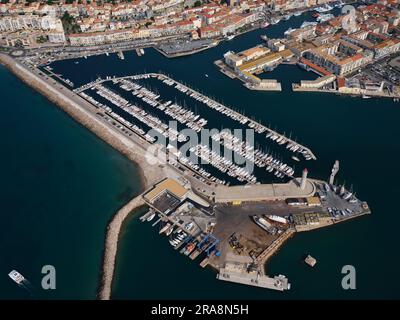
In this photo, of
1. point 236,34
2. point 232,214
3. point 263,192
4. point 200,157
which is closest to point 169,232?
point 232,214

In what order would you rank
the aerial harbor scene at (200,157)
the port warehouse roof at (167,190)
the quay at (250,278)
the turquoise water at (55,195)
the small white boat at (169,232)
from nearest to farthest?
the quay at (250,278)
the aerial harbor scene at (200,157)
the turquoise water at (55,195)
the small white boat at (169,232)
the port warehouse roof at (167,190)

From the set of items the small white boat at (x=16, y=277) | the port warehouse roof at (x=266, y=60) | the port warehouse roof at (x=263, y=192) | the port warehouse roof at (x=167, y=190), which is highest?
the port warehouse roof at (x=266, y=60)

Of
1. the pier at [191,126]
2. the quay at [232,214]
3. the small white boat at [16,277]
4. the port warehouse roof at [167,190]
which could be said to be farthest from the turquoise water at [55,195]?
the pier at [191,126]

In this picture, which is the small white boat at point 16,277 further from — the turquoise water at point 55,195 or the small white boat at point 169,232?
the small white boat at point 169,232

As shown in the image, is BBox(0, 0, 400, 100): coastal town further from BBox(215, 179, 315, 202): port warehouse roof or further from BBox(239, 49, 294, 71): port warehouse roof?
BBox(215, 179, 315, 202): port warehouse roof

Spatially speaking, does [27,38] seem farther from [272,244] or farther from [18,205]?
[272,244]

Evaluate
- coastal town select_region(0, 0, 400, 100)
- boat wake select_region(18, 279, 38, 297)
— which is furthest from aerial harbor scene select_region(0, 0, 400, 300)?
coastal town select_region(0, 0, 400, 100)
